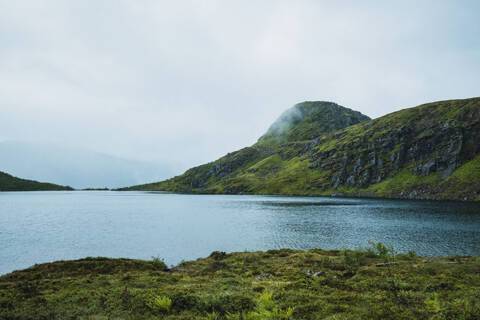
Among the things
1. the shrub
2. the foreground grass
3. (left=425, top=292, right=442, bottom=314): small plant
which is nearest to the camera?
(left=425, top=292, right=442, bottom=314): small plant

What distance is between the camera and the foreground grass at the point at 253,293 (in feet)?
69.1

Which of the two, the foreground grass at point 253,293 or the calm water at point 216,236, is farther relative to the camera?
the calm water at point 216,236

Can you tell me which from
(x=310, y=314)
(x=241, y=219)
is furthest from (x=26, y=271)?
(x=241, y=219)

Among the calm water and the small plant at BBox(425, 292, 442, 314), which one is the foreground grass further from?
the calm water

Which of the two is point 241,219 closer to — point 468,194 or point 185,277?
point 185,277

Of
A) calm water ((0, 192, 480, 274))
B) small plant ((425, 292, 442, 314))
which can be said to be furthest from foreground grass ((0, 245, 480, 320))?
calm water ((0, 192, 480, 274))

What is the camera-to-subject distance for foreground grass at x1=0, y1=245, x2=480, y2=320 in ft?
69.1

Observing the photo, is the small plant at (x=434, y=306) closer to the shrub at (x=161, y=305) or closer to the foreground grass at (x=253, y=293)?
the foreground grass at (x=253, y=293)

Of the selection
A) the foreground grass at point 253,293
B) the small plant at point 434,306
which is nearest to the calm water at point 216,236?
the foreground grass at point 253,293

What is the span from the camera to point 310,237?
82.6 meters

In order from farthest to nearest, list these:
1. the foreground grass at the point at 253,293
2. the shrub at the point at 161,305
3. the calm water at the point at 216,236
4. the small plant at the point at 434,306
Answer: the calm water at the point at 216,236, the shrub at the point at 161,305, the foreground grass at the point at 253,293, the small plant at the point at 434,306

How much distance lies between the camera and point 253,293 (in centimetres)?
2572


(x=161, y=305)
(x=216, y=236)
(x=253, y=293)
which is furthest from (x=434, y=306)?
(x=216, y=236)

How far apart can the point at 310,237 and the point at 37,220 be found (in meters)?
88.0
